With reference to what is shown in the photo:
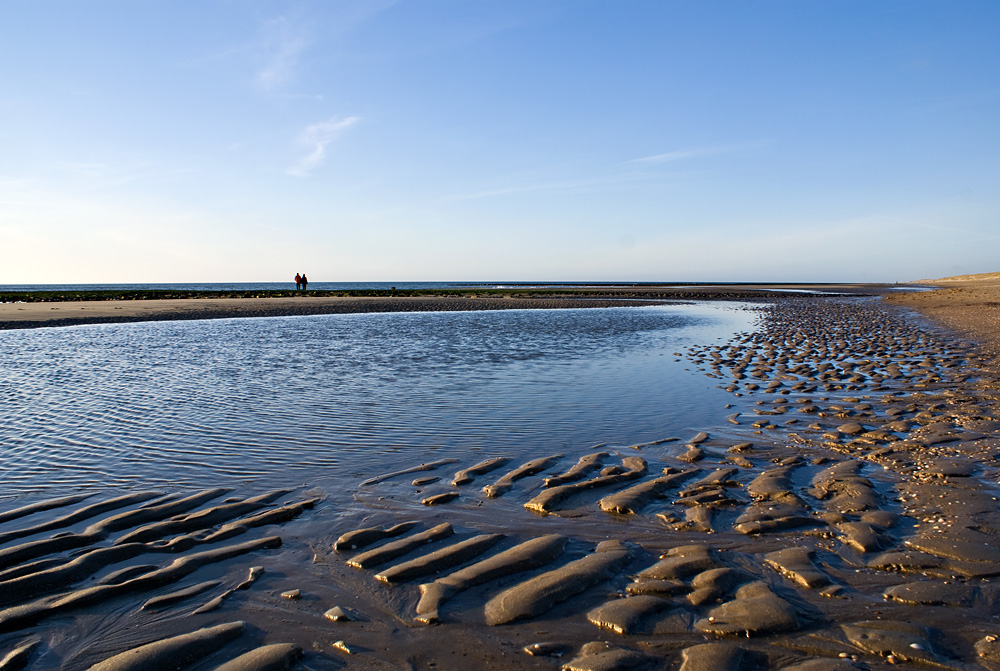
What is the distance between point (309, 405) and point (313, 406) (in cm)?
12

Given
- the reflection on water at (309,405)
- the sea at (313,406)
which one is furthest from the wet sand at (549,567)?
the reflection on water at (309,405)

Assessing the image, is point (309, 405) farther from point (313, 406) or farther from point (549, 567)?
point (549, 567)

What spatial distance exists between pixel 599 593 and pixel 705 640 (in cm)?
78

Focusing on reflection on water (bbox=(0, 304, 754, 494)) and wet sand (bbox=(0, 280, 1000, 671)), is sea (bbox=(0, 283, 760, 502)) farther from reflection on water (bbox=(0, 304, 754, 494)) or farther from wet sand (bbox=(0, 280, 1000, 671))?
wet sand (bbox=(0, 280, 1000, 671))

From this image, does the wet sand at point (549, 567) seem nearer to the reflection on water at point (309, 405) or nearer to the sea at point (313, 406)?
the sea at point (313, 406)

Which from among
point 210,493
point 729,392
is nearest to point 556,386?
point 729,392

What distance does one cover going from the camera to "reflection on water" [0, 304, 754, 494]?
7.14 metres

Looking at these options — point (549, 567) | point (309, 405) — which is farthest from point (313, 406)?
point (549, 567)

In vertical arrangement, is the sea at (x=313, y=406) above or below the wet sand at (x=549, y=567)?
above

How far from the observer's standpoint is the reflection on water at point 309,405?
23.4ft

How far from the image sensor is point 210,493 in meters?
5.93

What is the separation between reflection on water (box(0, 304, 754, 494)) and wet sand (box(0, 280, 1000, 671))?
0.98 meters

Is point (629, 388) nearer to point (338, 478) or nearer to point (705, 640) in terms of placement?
point (338, 478)

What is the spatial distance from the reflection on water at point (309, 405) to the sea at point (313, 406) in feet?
0.13
